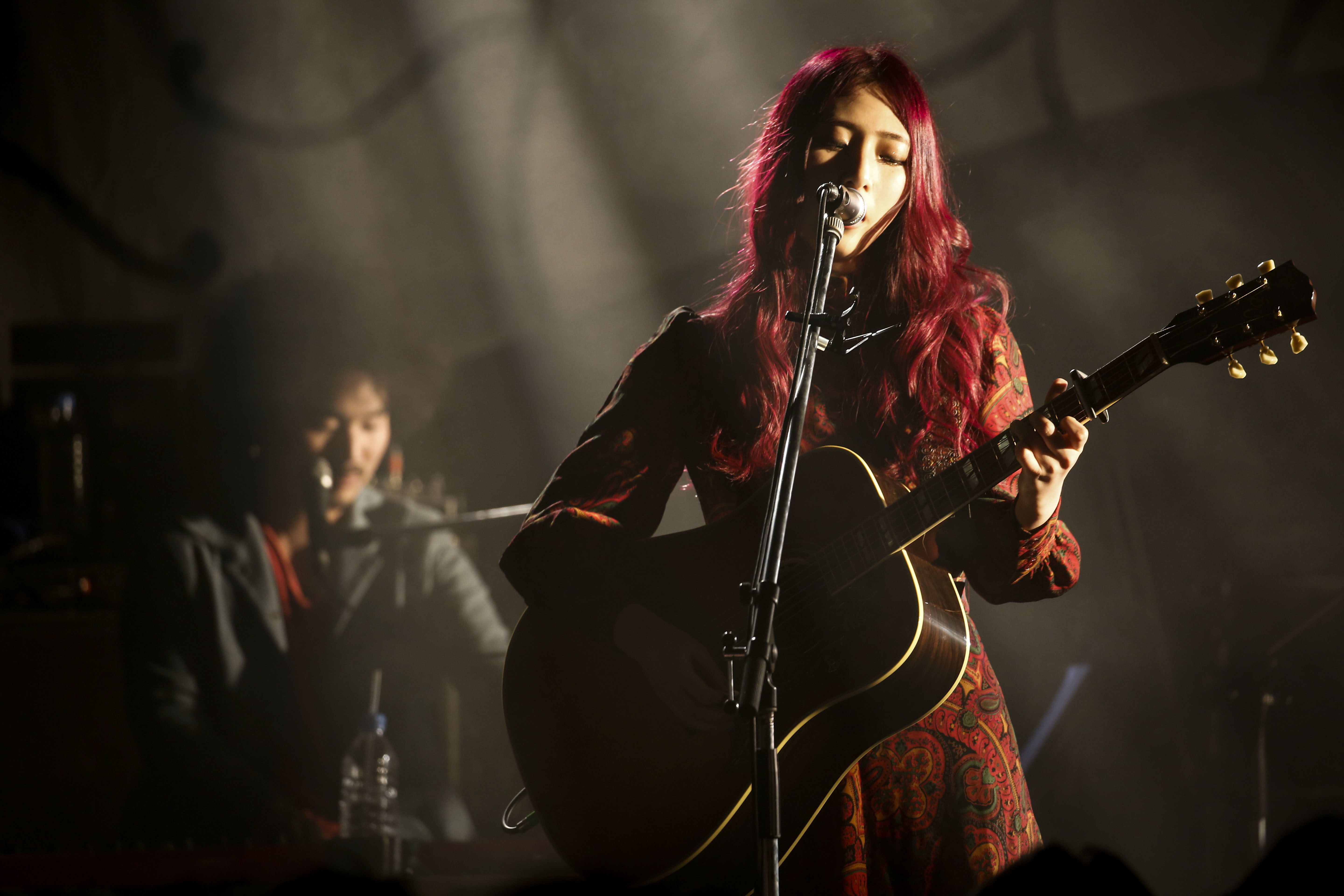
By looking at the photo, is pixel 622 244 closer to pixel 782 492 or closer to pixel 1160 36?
pixel 1160 36

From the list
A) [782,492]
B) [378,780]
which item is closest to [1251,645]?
[782,492]

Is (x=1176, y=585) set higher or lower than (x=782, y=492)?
lower

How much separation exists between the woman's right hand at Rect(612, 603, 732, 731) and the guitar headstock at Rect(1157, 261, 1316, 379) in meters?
0.65

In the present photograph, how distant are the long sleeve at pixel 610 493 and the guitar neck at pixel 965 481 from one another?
287 mm

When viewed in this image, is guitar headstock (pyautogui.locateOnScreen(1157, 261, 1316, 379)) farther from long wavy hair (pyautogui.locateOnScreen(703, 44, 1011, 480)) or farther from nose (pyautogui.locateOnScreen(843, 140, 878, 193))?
nose (pyautogui.locateOnScreen(843, 140, 878, 193))

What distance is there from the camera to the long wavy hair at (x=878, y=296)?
132 cm

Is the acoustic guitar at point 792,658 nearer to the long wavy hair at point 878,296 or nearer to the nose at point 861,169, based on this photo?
the long wavy hair at point 878,296

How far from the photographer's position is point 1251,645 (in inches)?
109

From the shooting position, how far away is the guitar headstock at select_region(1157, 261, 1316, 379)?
1.14 meters

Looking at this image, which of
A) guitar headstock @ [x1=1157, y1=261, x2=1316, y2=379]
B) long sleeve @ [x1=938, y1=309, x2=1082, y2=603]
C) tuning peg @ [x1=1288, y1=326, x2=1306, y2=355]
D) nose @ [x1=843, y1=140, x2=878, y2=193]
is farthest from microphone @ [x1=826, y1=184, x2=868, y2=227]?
tuning peg @ [x1=1288, y1=326, x2=1306, y2=355]

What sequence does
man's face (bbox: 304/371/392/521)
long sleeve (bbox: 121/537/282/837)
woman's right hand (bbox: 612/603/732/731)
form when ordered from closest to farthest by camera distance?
woman's right hand (bbox: 612/603/732/731) < long sleeve (bbox: 121/537/282/837) < man's face (bbox: 304/371/392/521)

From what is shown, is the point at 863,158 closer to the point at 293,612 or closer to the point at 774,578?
the point at 774,578

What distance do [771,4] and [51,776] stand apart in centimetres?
338

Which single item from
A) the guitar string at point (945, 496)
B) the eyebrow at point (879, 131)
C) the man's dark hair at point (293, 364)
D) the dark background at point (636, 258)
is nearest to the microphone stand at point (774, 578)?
the guitar string at point (945, 496)
